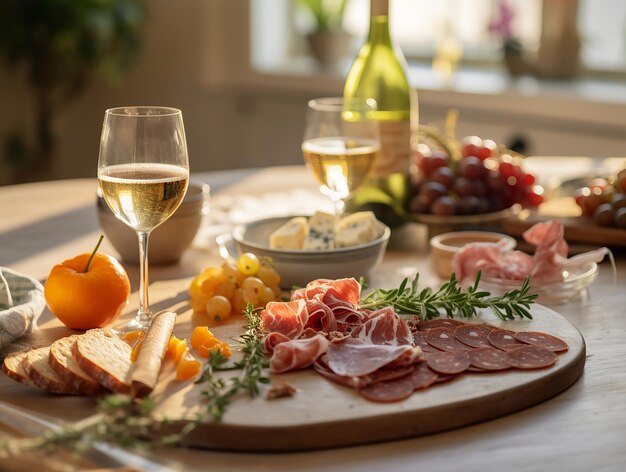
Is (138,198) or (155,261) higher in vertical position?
(138,198)

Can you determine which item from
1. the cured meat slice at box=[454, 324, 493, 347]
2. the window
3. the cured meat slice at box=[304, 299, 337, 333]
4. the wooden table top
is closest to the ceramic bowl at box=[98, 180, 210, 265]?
the wooden table top

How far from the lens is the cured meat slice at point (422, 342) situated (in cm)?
107

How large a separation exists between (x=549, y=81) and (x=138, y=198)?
9.55 feet

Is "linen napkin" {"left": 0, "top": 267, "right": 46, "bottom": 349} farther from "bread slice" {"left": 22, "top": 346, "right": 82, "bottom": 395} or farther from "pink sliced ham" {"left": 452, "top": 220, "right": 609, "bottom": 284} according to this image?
"pink sliced ham" {"left": 452, "top": 220, "right": 609, "bottom": 284}

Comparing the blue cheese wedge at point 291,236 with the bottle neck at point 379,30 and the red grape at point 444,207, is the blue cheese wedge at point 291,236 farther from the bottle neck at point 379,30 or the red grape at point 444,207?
the bottle neck at point 379,30

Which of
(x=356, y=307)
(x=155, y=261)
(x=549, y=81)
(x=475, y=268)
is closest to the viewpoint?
(x=356, y=307)

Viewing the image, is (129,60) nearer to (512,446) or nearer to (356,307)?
(356,307)

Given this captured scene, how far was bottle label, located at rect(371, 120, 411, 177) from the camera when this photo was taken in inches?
69.6

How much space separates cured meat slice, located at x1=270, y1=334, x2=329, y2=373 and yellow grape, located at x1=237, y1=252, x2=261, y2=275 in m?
0.30

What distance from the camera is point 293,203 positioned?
203cm

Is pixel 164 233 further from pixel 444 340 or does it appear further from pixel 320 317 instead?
pixel 444 340

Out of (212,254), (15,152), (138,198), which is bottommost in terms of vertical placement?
(15,152)

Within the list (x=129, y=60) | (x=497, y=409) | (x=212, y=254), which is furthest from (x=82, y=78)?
(x=497, y=409)

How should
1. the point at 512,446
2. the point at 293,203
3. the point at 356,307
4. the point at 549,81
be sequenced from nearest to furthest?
the point at 512,446
the point at 356,307
the point at 293,203
the point at 549,81
